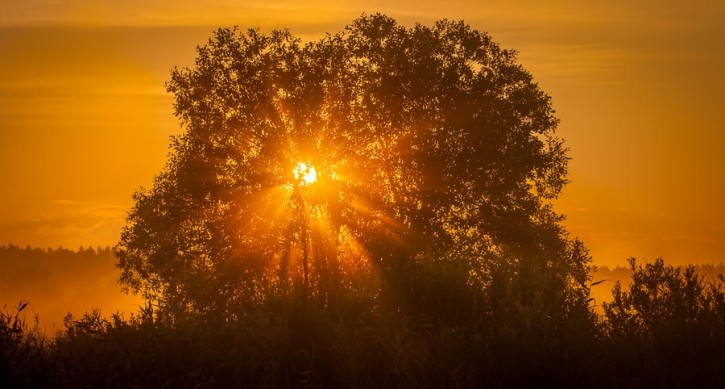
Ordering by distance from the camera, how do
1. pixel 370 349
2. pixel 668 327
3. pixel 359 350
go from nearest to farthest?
pixel 359 350
pixel 370 349
pixel 668 327

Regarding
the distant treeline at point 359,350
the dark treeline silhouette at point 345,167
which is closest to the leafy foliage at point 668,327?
the distant treeline at point 359,350

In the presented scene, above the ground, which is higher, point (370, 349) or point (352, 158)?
point (352, 158)

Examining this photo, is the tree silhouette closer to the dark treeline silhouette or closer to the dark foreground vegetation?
the dark treeline silhouette

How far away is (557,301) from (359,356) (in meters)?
5.46

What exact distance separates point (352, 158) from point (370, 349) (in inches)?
848

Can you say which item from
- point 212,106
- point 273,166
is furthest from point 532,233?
point 212,106

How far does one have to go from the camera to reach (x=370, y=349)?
1800 cm

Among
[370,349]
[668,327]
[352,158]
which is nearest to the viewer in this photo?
[370,349]

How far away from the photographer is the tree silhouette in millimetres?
37844

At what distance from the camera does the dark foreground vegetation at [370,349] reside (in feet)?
54.5

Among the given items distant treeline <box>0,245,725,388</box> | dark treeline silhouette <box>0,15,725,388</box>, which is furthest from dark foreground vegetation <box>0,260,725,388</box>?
dark treeline silhouette <box>0,15,725,388</box>

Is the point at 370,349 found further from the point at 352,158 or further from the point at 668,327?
the point at 352,158

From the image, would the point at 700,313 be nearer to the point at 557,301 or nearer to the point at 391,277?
the point at 557,301

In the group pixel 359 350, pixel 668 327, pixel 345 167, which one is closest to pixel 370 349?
pixel 359 350
